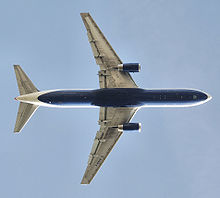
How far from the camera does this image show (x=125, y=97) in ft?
134

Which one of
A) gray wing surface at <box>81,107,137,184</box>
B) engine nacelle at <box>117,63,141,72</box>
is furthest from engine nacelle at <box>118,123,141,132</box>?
engine nacelle at <box>117,63,141,72</box>

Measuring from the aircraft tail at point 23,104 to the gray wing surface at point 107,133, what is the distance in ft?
37.5

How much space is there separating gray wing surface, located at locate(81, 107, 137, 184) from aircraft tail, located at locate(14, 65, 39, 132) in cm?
1144

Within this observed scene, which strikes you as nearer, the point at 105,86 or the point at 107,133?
the point at 105,86

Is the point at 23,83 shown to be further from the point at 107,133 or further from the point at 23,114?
the point at 107,133

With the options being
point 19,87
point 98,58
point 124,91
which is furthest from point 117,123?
point 19,87

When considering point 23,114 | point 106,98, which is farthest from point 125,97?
point 23,114

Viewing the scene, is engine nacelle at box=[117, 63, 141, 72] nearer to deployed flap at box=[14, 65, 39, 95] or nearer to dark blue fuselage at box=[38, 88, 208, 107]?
dark blue fuselage at box=[38, 88, 208, 107]

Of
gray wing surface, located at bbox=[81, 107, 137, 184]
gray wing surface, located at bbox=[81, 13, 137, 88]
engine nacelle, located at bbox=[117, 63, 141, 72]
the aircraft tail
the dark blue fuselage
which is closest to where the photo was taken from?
the dark blue fuselage

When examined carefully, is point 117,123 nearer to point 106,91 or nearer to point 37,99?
point 106,91

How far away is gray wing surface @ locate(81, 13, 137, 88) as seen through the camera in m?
41.6

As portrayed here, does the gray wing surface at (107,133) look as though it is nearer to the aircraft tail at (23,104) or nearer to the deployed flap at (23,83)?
the aircraft tail at (23,104)

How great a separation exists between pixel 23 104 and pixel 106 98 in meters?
13.8

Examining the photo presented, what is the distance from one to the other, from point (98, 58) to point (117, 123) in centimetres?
1115
